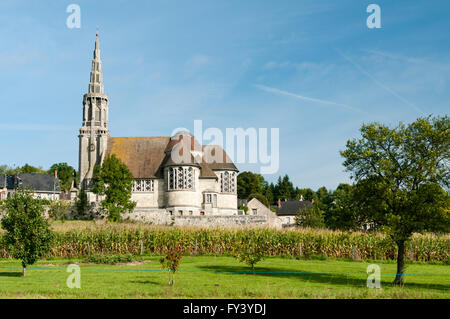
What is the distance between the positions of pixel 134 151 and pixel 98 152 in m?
5.09

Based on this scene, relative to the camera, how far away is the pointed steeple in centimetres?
6300

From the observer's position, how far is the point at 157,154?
59.8m

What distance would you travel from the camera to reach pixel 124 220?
52750mm

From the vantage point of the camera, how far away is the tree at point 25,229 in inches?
829

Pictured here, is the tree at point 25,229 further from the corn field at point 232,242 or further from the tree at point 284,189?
the tree at point 284,189

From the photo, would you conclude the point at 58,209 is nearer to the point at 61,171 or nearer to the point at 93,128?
the point at 93,128

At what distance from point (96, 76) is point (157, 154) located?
48.3 feet

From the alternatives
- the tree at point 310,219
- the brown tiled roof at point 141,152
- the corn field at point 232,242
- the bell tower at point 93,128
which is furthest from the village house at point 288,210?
the corn field at point 232,242

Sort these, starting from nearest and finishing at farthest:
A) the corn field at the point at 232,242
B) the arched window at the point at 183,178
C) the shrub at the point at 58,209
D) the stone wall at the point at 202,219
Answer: the corn field at the point at 232,242 < the stone wall at the point at 202,219 < the shrub at the point at 58,209 < the arched window at the point at 183,178

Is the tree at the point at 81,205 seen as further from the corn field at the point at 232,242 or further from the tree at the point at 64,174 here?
the tree at the point at 64,174

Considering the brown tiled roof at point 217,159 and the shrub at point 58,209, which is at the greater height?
the brown tiled roof at point 217,159

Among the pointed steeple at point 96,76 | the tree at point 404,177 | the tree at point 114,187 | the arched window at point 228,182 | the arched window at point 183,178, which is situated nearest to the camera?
the tree at point 404,177

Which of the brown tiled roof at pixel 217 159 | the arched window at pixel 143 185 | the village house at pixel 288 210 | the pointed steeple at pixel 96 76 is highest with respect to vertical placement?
the pointed steeple at pixel 96 76

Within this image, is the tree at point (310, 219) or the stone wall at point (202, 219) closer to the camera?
the stone wall at point (202, 219)
